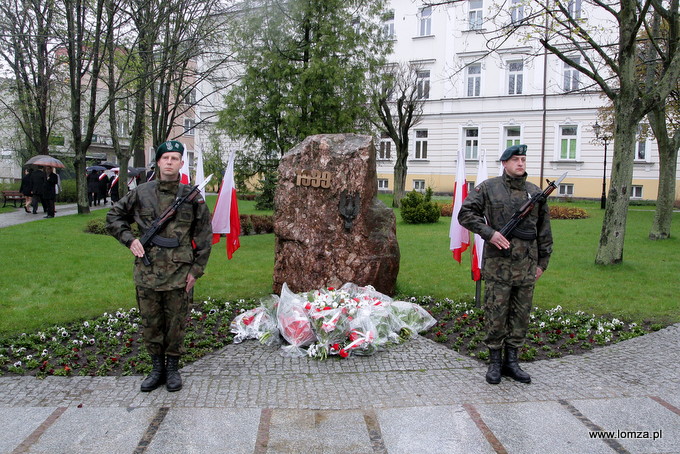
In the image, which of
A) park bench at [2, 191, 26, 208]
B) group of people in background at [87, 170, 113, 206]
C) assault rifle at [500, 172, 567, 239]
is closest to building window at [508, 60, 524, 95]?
group of people in background at [87, 170, 113, 206]

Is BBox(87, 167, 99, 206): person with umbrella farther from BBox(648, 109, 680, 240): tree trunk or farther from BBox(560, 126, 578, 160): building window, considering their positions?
BBox(560, 126, 578, 160): building window

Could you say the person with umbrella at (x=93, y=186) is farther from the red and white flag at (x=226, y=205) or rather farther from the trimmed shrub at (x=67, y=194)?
the red and white flag at (x=226, y=205)

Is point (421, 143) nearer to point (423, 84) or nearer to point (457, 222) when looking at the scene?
point (423, 84)

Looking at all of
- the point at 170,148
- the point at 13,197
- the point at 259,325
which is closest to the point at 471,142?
the point at 13,197

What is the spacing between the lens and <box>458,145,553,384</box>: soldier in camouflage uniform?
16.6 ft

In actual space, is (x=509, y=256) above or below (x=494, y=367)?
above

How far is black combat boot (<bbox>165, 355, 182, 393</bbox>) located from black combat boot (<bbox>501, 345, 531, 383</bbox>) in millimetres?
2989

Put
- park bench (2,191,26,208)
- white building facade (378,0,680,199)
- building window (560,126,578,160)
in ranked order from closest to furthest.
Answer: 1. park bench (2,191,26,208)
2. white building facade (378,0,680,199)
3. building window (560,126,578,160)

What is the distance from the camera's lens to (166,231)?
485 cm

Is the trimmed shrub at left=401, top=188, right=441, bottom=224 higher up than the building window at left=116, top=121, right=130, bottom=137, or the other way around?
the building window at left=116, top=121, right=130, bottom=137

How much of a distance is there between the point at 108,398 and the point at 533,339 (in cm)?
450

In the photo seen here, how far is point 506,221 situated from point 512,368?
1.37 m

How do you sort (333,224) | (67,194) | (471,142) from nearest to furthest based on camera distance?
(333,224), (67,194), (471,142)

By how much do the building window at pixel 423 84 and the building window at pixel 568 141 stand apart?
26.5ft
